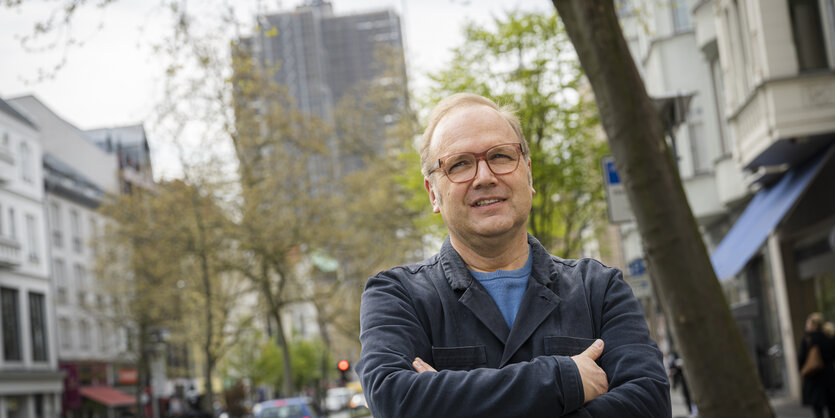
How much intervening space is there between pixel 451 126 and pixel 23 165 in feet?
165

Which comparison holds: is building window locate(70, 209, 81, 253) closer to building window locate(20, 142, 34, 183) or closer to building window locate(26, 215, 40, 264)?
building window locate(26, 215, 40, 264)

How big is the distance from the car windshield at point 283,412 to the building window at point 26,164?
95.1 feet

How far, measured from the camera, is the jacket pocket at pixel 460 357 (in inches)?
111

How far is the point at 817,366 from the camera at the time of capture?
46.7 feet

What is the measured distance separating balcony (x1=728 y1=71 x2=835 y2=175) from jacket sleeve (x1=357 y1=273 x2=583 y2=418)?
14918 mm

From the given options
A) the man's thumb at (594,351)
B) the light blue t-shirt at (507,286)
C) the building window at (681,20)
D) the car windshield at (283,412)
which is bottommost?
the car windshield at (283,412)

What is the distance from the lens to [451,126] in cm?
305

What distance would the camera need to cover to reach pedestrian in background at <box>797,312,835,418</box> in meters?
14.2

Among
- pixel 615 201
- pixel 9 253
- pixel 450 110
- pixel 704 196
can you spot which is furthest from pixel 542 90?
pixel 9 253

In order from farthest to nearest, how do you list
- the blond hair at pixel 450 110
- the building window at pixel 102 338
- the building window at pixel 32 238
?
the building window at pixel 102 338, the building window at pixel 32 238, the blond hair at pixel 450 110

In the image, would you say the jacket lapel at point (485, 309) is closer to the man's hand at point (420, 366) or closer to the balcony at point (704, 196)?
the man's hand at point (420, 366)

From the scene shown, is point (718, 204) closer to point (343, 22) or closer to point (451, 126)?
point (451, 126)

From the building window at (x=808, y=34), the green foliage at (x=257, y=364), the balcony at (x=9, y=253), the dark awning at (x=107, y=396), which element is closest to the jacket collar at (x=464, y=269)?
the building window at (x=808, y=34)

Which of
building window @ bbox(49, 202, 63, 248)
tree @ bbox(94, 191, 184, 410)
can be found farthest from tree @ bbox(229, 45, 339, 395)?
building window @ bbox(49, 202, 63, 248)
